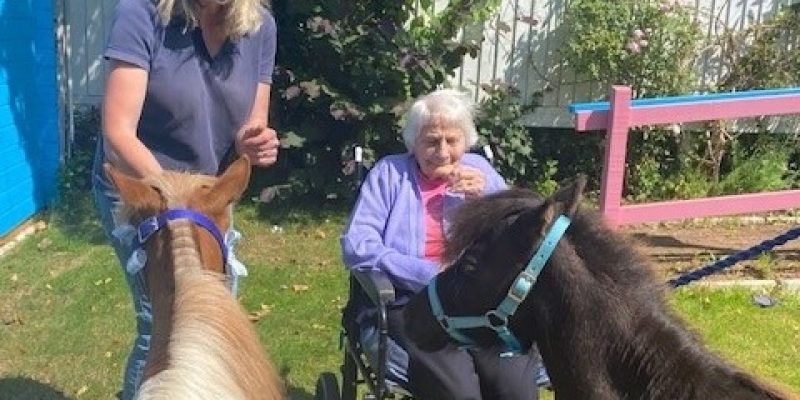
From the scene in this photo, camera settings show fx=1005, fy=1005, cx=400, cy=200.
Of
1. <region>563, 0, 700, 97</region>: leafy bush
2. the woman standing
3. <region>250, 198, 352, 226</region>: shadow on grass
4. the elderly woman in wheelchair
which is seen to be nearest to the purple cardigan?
the elderly woman in wheelchair

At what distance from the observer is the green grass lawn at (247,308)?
186 inches

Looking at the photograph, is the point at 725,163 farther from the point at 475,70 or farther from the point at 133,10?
the point at 133,10

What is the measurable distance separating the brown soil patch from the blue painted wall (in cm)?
403

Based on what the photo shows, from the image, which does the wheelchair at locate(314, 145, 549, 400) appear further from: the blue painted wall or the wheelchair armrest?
the blue painted wall

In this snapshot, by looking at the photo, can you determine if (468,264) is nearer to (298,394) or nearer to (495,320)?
(495,320)

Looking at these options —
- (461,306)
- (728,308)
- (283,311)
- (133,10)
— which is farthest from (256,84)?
(728,308)

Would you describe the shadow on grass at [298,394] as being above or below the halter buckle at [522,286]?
below

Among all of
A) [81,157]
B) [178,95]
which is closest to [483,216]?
[178,95]

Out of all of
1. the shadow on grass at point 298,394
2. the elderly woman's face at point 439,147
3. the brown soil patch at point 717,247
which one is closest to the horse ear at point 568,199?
the elderly woman's face at point 439,147

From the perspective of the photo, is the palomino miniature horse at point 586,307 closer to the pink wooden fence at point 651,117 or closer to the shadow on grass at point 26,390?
the shadow on grass at point 26,390

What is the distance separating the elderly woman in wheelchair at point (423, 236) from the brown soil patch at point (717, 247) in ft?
7.58

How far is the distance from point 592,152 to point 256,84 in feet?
17.5

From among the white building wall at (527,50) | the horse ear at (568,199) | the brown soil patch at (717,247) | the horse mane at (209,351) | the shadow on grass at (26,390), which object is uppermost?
the white building wall at (527,50)

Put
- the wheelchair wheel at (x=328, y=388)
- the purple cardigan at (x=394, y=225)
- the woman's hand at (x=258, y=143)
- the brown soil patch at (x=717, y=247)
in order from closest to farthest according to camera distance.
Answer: the woman's hand at (x=258, y=143), the purple cardigan at (x=394, y=225), the wheelchair wheel at (x=328, y=388), the brown soil patch at (x=717, y=247)
